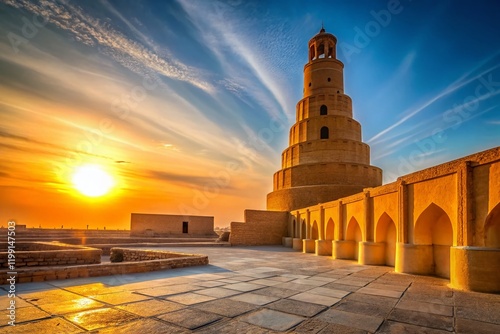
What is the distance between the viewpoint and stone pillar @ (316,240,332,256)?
57.1 ft

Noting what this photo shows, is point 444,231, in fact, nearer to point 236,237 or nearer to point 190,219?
point 236,237

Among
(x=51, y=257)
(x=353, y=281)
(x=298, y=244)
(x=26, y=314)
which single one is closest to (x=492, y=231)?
(x=353, y=281)

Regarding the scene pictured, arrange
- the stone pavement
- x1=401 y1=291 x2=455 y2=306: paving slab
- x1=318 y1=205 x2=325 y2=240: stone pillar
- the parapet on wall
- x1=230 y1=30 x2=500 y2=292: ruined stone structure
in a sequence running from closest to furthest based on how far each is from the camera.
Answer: the stone pavement < x1=401 y1=291 x2=455 y2=306: paving slab < x1=230 y1=30 x2=500 y2=292: ruined stone structure < x1=318 y1=205 x2=325 y2=240: stone pillar < the parapet on wall

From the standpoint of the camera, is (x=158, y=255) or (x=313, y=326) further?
(x=158, y=255)

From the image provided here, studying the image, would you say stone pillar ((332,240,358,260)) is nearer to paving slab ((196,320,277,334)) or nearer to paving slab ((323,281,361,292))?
paving slab ((323,281,361,292))

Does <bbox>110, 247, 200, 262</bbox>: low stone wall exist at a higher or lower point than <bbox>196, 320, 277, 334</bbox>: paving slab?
lower

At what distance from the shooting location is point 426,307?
5824 millimetres

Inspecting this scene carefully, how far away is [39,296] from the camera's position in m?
5.86

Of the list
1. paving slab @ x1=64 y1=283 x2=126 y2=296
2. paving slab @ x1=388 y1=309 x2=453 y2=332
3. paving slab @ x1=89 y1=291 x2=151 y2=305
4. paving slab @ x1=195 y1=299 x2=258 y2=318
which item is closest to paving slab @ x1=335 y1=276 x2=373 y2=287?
paving slab @ x1=388 y1=309 x2=453 y2=332

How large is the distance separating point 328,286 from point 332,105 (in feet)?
80.5

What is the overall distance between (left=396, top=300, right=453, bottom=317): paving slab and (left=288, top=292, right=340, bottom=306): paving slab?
1.18 m

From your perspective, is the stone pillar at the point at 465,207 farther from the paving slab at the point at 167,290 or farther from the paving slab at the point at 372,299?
the paving slab at the point at 167,290

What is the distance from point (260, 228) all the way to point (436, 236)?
1733cm

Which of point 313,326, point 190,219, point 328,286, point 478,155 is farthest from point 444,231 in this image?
point 190,219
